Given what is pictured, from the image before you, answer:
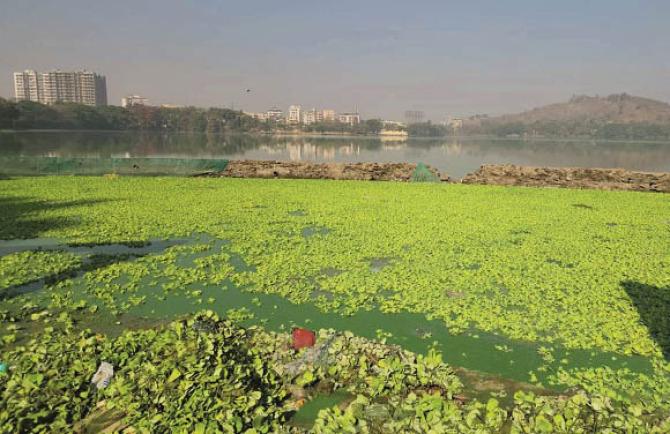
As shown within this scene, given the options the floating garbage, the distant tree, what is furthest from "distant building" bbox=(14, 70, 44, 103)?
the floating garbage

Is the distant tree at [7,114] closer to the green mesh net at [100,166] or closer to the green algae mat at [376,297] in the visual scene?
the green mesh net at [100,166]

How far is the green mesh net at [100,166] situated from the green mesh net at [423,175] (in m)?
9.91

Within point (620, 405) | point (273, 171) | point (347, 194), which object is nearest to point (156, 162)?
point (273, 171)

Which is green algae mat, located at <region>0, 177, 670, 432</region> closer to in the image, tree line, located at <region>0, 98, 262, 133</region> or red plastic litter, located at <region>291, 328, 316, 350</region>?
red plastic litter, located at <region>291, 328, 316, 350</region>

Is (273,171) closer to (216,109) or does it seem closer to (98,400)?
(98,400)

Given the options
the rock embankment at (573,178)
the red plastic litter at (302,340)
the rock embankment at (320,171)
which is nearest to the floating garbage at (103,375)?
the red plastic litter at (302,340)

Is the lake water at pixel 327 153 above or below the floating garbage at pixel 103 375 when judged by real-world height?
above

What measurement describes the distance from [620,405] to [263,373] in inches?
122

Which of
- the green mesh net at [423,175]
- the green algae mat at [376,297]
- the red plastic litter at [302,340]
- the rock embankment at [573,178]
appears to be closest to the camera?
the green algae mat at [376,297]

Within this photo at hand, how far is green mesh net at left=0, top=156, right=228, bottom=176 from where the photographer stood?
20.4 meters

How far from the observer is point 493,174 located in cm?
2122

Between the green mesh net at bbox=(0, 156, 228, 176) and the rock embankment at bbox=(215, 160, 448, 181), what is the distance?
3.79ft

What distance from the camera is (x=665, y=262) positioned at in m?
7.90

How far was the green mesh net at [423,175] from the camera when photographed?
21.4 meters
